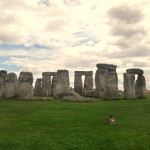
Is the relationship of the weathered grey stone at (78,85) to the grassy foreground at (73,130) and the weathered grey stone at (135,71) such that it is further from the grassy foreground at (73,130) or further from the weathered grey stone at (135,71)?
the grassy foreground at (73,130)


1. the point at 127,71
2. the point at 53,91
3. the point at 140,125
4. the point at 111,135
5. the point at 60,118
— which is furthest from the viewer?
the point at 53,91

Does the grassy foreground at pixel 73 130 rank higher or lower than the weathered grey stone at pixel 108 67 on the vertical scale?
lower

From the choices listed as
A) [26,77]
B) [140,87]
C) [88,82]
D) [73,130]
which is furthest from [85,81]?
[73,130]

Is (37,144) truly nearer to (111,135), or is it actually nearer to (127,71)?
(111,135)

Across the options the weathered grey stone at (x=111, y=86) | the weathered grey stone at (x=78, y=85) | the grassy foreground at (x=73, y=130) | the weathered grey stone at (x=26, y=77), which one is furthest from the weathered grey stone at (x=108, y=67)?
the grassy foreground at (x=73, y=130)

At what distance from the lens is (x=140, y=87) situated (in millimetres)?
45875

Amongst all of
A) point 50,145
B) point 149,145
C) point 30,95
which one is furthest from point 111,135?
point 30,95

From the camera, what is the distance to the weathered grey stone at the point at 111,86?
42781 mm

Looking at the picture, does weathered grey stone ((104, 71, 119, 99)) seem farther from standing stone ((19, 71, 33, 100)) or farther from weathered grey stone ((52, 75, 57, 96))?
weathered grey stone ((52, 75, 57, 96))

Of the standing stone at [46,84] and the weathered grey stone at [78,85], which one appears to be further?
the weathered grey stone at [78,85]

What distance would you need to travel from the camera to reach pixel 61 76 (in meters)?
48.7

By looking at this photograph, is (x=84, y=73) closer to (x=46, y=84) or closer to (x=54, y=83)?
(x=54, y=83)

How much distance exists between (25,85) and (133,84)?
42.5 feet

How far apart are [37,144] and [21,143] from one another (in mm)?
815
